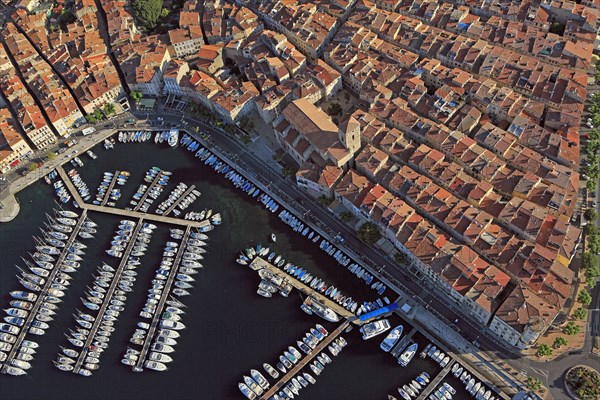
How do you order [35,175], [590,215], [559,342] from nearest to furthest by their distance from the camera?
1. [559,342]
2. [590,215]
3. [35,175]

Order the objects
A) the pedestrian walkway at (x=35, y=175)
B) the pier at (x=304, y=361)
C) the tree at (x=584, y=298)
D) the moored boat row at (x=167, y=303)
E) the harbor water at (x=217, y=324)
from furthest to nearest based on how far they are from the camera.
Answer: the pedestrian walkway at (x=35, y=175)
the moored boat row at (x=167, y=303)
the harbor water at (x=217, y=324)
the pier at (x=304, y=361)
the tree at (x=584, y=298)

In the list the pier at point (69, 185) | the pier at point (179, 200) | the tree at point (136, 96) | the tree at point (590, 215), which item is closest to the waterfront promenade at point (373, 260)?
the pier at point (179, 200)

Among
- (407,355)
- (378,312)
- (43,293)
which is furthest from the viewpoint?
(43,293)

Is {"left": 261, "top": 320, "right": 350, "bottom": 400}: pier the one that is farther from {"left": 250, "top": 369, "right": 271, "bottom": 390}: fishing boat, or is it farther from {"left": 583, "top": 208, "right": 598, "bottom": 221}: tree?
{"left": 583, "top": 208, "right": 598, "bottom": 221}: tree

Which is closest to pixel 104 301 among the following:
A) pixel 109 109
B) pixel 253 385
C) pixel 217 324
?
pixel 217 324

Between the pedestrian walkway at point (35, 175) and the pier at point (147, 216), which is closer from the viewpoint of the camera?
the pier at point (147, 216)

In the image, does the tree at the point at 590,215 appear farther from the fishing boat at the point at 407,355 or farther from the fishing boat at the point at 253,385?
the fishing boat at the point at 253,385

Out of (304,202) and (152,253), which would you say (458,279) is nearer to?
(304,202)

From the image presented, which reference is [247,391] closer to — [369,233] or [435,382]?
[435,382]
